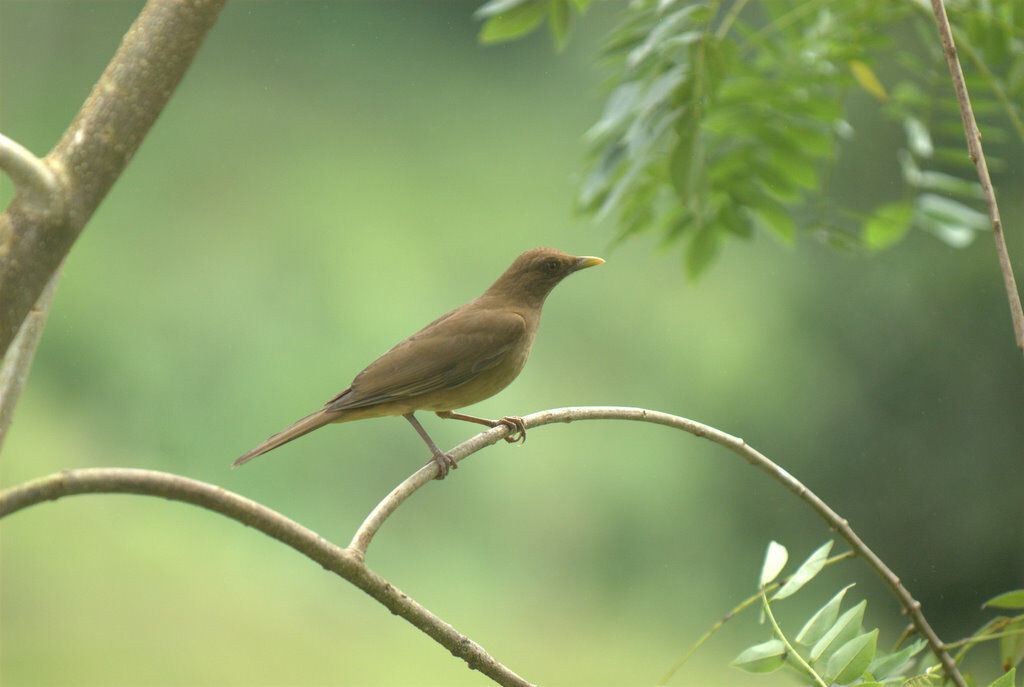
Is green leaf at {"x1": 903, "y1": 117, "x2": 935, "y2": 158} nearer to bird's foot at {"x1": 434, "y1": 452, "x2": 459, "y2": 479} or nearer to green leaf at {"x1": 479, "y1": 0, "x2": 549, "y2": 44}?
green leaf at {"x1": 479, "y1": 0, "x2": 549, "y2": 44}

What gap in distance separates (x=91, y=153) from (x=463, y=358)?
1.01 metres

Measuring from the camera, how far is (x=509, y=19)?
1.96 meters

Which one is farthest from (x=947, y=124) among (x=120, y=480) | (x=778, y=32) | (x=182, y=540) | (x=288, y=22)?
(x=288, y=22)

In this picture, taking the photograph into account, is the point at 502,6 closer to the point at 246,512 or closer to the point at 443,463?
the point at 443,463

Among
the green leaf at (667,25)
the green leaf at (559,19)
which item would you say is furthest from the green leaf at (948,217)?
the green leaf at (559,19)

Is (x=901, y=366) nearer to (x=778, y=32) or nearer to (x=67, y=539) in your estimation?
(x=778, y=32)

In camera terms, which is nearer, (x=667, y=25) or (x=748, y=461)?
(x=748, y=461)

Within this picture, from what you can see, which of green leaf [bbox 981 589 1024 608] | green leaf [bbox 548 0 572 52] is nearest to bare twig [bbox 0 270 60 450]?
green leaf [bbox 548 0 572 52]

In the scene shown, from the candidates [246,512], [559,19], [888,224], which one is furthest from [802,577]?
[888,224]

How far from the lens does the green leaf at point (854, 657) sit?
1186 mm

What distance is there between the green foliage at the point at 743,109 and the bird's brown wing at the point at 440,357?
344 mm

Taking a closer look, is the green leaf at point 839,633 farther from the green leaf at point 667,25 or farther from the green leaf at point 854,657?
the green leaf at point 667,25

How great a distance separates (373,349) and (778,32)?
253cm

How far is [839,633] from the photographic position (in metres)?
1.24
